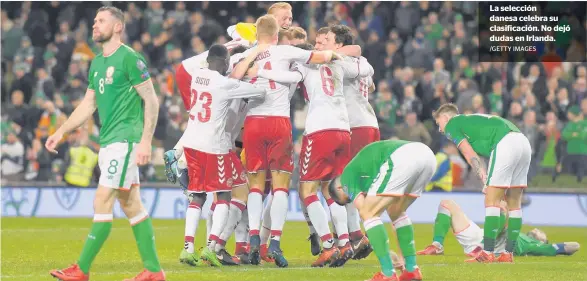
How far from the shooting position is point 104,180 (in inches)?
383

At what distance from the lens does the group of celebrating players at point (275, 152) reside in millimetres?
9883

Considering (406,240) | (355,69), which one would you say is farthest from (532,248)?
(406,240)

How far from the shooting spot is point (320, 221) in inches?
473

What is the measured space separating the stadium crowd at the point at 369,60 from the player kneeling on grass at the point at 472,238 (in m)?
6.70

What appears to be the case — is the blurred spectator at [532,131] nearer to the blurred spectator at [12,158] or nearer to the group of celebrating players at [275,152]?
the group of celebrating players at [275,152]

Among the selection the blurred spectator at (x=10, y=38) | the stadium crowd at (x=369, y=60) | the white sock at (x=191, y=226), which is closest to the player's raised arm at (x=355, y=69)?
the white sock at (x=191, y=226)

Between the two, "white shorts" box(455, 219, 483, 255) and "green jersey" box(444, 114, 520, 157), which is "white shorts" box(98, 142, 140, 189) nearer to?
"green jersey" box(444, 114, 520, 157)

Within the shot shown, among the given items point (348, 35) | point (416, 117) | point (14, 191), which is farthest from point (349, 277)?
point (14, 191)

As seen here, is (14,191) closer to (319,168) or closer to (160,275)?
(319,168)

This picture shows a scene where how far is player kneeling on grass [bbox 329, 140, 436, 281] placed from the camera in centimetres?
1002

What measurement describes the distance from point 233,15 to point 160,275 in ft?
57.3

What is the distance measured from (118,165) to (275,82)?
292cm

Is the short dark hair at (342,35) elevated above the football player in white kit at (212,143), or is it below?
above

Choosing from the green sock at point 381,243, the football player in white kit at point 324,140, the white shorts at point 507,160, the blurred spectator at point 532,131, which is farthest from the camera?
the blurred spectator at point 532,131
